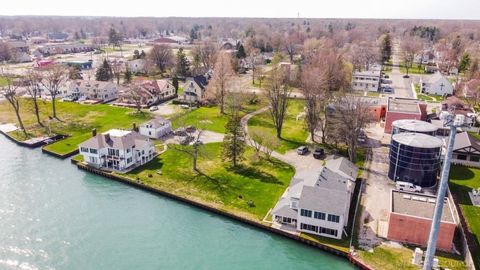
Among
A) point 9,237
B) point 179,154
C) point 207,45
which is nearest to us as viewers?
point 9,237

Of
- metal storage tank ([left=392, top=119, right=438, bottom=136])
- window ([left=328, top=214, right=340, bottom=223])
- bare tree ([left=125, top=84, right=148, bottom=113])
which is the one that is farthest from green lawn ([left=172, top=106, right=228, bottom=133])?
window ([left=328, top=214, right=340, bottom=223])

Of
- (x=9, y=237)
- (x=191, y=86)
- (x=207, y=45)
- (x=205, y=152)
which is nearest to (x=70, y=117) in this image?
(x=191, y=86)

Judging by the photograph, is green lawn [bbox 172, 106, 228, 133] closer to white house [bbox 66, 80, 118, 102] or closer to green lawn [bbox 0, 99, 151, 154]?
green lawn [bbox 0, 99, 151, 154]

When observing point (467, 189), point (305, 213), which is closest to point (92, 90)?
point (305, 213)

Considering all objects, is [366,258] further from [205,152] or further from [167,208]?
[205,152]

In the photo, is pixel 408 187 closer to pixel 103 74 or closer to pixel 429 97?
pixel 429 97

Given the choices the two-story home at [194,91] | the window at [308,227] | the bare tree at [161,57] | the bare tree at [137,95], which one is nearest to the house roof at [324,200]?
the window at [308,227]

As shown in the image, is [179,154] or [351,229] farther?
[179,154]
